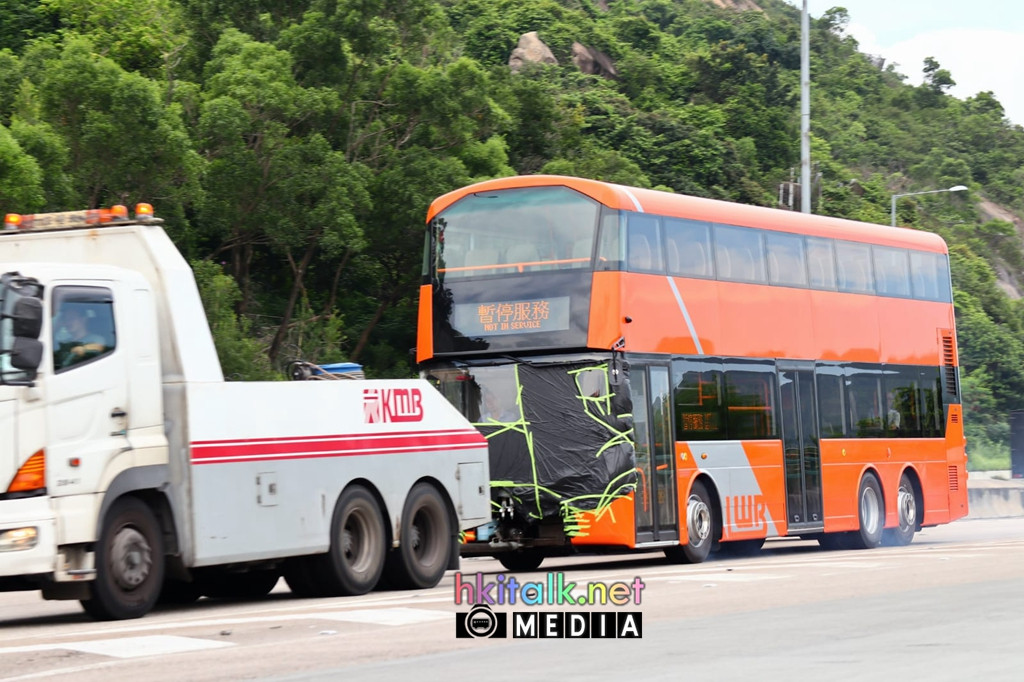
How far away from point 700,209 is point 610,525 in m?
4.47

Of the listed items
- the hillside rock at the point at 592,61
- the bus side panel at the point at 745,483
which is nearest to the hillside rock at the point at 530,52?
the hillside rock at the point at 592,61

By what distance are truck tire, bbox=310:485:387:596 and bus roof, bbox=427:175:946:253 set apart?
5159mm

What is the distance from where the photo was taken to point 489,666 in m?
9.56

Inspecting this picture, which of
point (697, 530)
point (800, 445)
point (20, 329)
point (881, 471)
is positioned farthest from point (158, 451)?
point (881, 471)

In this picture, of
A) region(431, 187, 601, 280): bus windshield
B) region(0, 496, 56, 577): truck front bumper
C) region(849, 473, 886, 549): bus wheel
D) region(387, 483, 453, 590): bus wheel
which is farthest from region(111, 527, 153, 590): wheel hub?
region(849, 473, 886, 549): bus wheel

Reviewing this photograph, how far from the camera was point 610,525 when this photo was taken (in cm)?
→ 1861

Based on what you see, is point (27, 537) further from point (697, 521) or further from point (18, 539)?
point (697, 521)

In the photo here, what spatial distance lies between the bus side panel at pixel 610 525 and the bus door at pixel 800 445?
4150 millimetres

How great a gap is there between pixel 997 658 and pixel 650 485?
9.71m

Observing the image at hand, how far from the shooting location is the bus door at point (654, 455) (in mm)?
19000

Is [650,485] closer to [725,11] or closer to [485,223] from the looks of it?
[485,223]

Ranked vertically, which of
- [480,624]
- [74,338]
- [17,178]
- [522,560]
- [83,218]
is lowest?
[480,624]

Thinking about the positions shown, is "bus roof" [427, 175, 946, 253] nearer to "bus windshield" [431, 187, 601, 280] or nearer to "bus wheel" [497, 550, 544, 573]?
"bus windshield" [431, 187, 601, 280]

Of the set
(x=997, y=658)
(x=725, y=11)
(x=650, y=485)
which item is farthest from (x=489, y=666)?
(x=725, y=11)
